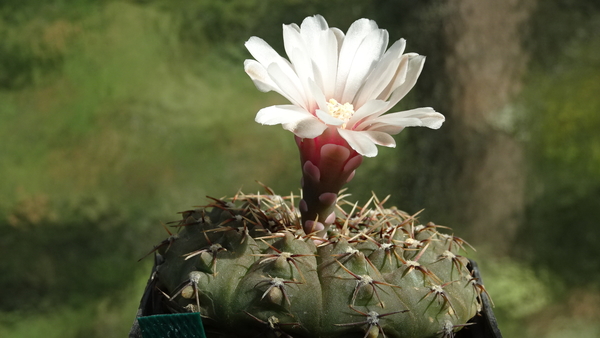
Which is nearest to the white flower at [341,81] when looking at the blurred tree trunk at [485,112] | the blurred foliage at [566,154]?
the blurred tree trunk at [485,112]

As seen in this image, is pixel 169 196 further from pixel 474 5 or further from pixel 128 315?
pixel 474 5

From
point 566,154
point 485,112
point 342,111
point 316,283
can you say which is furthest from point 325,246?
point 566,154

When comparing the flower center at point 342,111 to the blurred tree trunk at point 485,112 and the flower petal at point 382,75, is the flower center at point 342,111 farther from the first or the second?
the blurred tree trunk at point 485,112

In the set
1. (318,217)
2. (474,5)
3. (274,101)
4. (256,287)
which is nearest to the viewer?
(256,287)

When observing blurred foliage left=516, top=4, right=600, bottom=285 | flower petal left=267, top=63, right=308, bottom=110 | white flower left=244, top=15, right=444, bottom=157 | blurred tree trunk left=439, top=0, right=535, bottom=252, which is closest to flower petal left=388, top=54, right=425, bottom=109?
white flower left=244, top=15, right=444, bottom=157

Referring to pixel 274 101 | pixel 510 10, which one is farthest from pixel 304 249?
pixel 510 10

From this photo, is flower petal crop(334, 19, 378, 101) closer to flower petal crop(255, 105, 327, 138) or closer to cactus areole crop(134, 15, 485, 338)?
cactus areole crop(134, 15, 485, 338)
